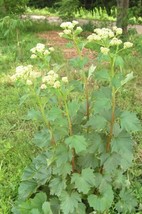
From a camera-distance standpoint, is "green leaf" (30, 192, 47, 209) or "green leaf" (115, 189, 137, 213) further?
"green leaf" (115, 189, 137, 213)

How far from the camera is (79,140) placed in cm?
260

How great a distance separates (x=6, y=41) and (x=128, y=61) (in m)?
3.18

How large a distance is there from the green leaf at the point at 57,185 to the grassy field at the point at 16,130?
483mm

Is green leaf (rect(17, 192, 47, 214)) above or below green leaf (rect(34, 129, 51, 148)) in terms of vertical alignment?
below

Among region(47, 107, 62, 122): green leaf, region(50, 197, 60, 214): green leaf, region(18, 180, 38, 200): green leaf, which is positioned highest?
region(47, 107, 62, 122): green leaf

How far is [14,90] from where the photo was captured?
214 inches

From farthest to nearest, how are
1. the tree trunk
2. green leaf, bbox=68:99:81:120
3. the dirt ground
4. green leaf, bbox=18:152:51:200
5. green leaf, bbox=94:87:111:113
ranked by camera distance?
1. the tree trunk
2. the dirt ground
3. green leaf, bbox=18:152:51:200
4. green leaf, bbox=68:99:81:120
5. green leaf, bbox=94:87:111:113

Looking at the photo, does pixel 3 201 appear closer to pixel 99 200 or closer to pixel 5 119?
pixel 99 200

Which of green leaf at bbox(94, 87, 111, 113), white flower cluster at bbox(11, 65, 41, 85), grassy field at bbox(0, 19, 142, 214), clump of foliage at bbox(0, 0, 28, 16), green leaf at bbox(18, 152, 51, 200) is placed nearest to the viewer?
white flower cluster at bbox(11, 65, 41, 85)

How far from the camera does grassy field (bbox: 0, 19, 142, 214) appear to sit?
3357 mm

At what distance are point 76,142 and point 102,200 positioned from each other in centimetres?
55

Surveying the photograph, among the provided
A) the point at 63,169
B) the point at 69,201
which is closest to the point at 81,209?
the point at 69,201

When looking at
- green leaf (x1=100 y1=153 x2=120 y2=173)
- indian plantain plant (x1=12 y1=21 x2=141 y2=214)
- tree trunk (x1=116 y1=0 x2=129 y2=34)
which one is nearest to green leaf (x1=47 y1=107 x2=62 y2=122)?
indian plantain plant (x1=12 y1=21 x2=141 y2=214)

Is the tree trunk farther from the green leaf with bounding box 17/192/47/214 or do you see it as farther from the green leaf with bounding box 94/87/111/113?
the green leaf with bounding box 17/192/47/214
